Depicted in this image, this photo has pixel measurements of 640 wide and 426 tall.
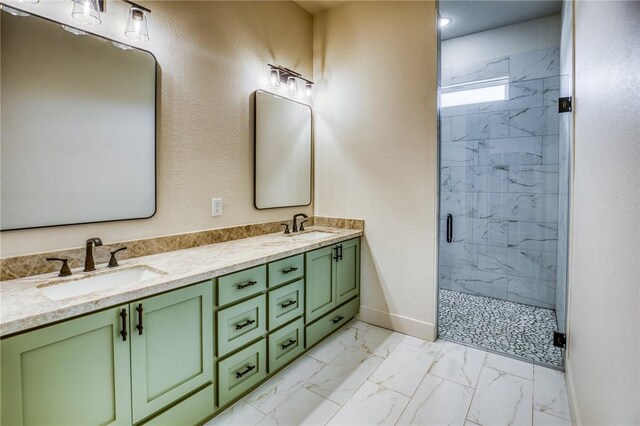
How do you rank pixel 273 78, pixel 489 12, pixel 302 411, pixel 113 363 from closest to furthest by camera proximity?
pixel 113 363 → pixel 302 411 → pixel 273 78 → pixel 489 12

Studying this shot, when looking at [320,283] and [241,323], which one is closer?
[241,323]

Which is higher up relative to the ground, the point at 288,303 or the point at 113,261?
the point at 113,261

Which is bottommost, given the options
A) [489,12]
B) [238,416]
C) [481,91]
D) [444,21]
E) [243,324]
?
[238,416]

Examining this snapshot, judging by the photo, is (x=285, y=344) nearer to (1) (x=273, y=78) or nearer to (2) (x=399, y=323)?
(2) (x=399, y=323)

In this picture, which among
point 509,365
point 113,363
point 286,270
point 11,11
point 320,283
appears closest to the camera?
point 113,363

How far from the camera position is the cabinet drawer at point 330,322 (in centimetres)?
241

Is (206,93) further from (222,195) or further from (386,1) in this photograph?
(386,1)

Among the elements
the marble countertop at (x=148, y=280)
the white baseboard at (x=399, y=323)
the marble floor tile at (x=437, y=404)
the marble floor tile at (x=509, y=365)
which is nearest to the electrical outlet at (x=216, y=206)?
the marble countertop at (x=148, y=280)

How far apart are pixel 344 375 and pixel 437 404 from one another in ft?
1.96

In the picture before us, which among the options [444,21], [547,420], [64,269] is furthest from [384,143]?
[64,269]

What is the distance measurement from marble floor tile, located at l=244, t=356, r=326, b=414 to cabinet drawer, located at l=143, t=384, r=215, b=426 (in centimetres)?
30

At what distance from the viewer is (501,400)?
1922mm

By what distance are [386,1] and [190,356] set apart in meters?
3.06

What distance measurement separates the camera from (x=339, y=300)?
8.98ft
